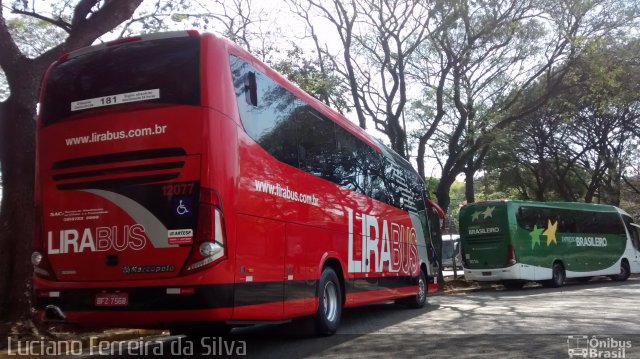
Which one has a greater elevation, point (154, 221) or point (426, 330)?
point (154, 221)

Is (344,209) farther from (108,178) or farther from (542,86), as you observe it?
(542,86)

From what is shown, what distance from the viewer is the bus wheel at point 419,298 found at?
12750 millimetres

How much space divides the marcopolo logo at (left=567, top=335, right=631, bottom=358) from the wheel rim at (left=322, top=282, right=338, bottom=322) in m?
3.23

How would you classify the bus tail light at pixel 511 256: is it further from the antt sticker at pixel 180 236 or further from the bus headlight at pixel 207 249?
the antt sticker at pixel 180 236

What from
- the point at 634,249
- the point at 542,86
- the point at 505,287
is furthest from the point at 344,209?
the point at 634,249

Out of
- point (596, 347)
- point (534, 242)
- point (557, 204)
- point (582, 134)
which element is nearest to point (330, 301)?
Answer: point (596, 347)

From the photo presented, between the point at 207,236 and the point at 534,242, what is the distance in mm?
16433

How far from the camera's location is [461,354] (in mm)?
6395

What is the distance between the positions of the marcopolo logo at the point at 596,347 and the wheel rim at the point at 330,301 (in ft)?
10.6

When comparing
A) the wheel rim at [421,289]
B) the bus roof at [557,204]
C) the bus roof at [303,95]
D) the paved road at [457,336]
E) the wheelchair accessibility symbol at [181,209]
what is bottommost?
the paved road at [457,336]

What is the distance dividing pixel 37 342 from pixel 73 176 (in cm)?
296

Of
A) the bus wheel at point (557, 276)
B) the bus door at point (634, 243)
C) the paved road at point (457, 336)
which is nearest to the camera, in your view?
the paved road at point (457, 336)

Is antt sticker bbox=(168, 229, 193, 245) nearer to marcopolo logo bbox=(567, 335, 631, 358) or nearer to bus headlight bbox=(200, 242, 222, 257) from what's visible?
bus headlight bbox=(200, 242, 222, 257)

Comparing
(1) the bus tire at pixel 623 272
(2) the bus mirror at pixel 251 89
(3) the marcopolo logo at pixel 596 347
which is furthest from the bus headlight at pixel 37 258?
(1) the bus tire at pixel 623 272
